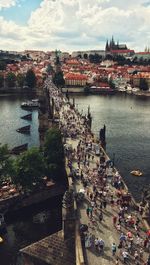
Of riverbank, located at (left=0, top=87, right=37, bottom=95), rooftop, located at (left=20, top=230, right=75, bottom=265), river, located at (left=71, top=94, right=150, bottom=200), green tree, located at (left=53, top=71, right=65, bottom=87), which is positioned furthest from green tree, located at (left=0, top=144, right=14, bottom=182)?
green tree, located at (left=53, top=71, right=65, bottom=87)

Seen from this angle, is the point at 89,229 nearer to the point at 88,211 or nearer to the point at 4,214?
the point at 88,211

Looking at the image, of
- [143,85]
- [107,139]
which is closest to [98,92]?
[143,85]

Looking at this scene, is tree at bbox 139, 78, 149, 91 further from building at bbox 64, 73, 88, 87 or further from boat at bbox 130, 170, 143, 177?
boat at bbox 130, 170, 143, 177

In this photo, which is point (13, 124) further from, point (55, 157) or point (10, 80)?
point (10, 80)

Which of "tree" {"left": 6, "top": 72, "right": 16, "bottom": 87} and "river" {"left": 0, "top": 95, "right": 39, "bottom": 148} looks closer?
"river" {"left": 0, "top": 95, "right": 39, "bottom": 148}

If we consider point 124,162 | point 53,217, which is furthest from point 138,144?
point 53,217

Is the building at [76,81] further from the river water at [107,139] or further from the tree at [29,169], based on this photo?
the tree at [29,169]

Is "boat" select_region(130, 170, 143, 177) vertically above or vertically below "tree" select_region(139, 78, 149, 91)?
below

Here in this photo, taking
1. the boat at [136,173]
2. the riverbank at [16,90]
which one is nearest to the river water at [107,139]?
the boat at [136,173]
